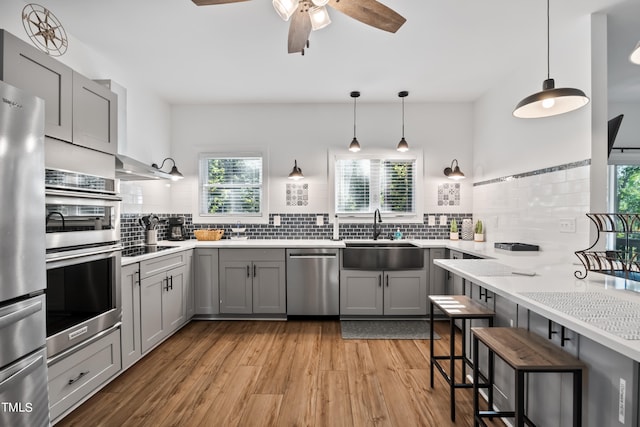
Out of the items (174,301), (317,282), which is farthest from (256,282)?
(174,301)

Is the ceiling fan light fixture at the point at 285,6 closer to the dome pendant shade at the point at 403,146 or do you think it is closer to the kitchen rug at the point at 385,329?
the dome pendant shade at the point at 403,146

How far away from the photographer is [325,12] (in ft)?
5.57

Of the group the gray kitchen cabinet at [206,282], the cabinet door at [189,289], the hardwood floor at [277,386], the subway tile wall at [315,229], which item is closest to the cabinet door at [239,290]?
the gray kitchen cabinet at [206,282]

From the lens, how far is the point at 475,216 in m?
4.10

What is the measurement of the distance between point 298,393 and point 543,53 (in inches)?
140

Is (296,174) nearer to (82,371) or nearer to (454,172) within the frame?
(454,172)

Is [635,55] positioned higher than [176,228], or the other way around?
[635,55]

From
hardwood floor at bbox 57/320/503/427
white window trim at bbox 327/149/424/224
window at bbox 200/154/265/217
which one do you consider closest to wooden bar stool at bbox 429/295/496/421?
hardwood floor at bbox 57/320/503/427

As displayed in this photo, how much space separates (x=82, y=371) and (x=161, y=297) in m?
0.95

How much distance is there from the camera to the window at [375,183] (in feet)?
13.9

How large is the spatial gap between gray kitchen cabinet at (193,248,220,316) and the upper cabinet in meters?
1.68

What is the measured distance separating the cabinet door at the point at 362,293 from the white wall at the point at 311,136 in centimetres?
117

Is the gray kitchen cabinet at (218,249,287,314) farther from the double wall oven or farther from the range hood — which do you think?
the double wall oven

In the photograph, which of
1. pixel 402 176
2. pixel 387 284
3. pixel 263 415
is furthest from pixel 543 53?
pixel 263 415
